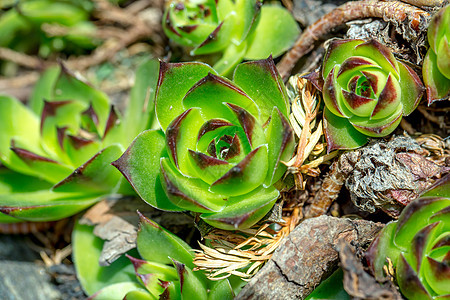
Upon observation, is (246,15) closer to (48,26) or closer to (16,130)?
(16,130)

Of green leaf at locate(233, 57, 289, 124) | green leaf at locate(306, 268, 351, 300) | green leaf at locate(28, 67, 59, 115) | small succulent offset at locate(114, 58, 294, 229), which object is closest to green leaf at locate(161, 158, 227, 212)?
small succulent offset at locate(114, 58, 294, 229)

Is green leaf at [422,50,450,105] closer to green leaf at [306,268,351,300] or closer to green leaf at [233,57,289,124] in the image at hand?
green leaf at [233,57,289,124]

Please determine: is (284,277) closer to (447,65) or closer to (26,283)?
(447,65)

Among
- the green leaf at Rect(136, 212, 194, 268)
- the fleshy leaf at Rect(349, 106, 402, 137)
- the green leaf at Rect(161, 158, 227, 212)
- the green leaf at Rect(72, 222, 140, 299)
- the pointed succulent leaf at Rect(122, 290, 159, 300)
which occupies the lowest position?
the green leaf at Rect(72, 222, 140, 299)

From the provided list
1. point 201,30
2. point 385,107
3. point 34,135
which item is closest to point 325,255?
point 385,107

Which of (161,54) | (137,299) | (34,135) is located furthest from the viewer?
(161,54)

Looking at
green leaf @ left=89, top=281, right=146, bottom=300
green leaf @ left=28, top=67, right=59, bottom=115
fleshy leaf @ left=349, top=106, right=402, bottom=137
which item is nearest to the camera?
fleshy leaf @ left=349, top=106, right=402, bottom=137

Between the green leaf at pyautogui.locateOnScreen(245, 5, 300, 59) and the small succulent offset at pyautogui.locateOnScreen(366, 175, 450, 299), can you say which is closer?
the small succulent offset at pyautogui.locateOnScreen(366, 175, 450, 299)
